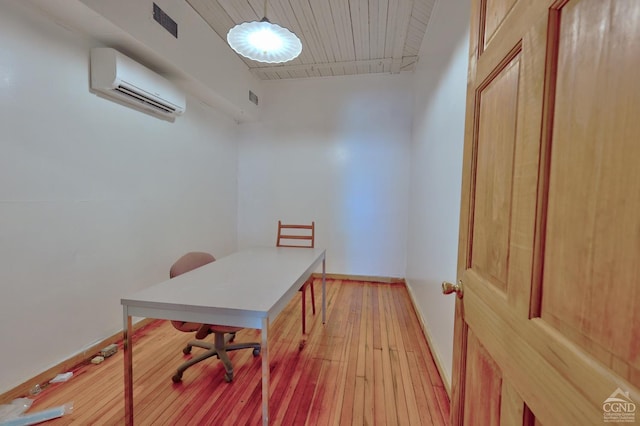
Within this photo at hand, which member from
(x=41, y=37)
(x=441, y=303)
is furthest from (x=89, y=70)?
(x=441, y=303)

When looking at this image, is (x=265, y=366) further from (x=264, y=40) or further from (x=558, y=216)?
(x=264, y=40)

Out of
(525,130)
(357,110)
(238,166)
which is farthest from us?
(238,166)

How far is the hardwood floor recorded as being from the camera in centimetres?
152

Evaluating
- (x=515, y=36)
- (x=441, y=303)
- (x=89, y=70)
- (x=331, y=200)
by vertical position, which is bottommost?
(x=441, y=303)

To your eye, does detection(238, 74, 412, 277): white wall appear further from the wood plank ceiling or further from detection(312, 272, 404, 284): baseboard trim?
the wood plank ceiling

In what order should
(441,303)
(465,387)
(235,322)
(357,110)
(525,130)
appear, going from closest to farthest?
1. (525,130)
2. (465,387)
3. (235,322)
4. (441,303)
5. (357,110)

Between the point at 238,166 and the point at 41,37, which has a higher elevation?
the point at 41,37

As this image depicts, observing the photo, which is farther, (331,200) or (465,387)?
(331,200)

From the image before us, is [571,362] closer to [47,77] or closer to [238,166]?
[47,77]

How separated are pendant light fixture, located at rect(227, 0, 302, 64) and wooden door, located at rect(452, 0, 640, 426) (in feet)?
4.38

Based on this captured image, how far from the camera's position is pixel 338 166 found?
3.91 m

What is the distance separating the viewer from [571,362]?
449mm

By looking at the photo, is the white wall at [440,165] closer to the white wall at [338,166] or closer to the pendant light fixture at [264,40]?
the white wall at [338,166]

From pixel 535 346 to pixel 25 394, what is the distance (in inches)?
101
